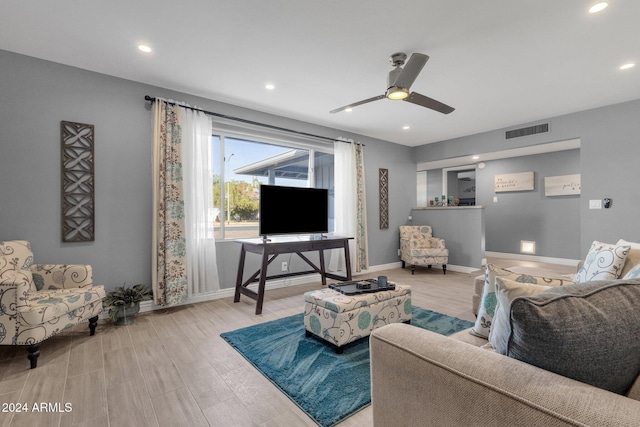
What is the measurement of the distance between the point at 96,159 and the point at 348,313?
2885 mm

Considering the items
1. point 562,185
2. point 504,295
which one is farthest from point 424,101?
point 562,185

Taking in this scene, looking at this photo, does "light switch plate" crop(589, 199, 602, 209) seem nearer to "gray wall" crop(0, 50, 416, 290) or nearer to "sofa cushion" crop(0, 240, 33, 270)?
"gray wall" crop(0, 50, 416, 290)

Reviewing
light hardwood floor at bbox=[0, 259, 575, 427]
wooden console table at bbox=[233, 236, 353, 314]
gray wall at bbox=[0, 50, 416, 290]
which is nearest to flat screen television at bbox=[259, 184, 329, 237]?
wooden console table at bbox=[233, 236, 353, 314]

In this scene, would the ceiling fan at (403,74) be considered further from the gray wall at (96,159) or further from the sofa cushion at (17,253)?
the sofa cushion at (17,253)

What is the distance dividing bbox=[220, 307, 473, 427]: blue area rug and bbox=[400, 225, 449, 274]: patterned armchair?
2.28 meters

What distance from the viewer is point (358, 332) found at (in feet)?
7.52

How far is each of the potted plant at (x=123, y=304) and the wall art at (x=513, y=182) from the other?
7153 mm

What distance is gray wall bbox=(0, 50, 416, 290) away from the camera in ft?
8.54

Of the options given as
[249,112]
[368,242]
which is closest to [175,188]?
[249,112]

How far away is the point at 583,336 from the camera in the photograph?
692mm

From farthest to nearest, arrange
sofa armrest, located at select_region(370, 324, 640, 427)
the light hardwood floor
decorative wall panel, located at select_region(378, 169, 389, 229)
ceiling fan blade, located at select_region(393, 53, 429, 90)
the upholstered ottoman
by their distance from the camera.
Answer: decorative wall panel, located at select_region(378, 169, 389, 229) → ceiling fan blade, located at select_region(393, 53, 429, 90) → the upholstered ottoman → the light hardwood floor → sofa armrest, located at select_region(370, 324, 640, 427)

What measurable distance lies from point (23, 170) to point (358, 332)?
10.7 ft

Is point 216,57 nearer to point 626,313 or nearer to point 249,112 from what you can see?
point 249,112

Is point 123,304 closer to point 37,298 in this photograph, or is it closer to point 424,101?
point 37,298
